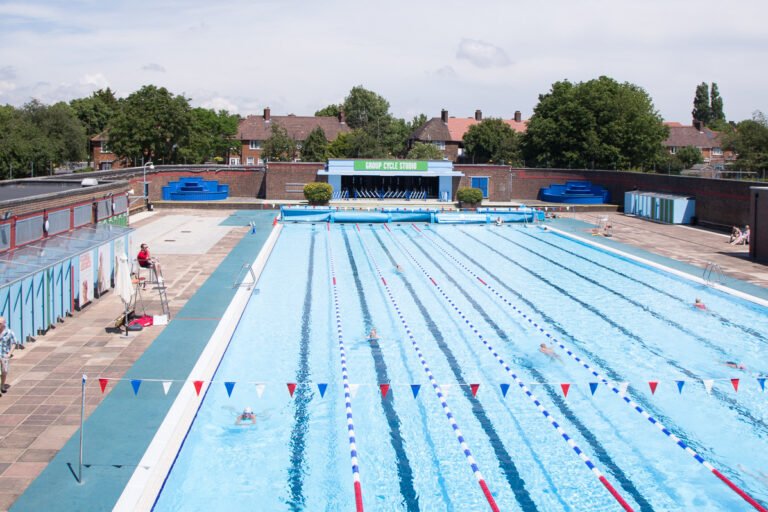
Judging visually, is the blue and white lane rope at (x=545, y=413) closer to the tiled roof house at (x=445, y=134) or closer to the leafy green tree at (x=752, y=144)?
the leafy green tree at (x=752, y=144)

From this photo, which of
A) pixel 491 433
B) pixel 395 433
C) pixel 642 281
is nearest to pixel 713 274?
pixel 642 281

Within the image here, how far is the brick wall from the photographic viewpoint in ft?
142

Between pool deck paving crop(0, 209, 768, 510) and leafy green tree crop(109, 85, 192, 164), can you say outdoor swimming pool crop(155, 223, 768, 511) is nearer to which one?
pool deck paving crop(0, 209, 768, 510)

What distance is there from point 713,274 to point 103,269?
17.3 meters

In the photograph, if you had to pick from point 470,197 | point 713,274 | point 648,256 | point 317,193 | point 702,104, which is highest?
point 702,104

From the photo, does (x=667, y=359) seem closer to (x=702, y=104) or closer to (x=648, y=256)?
(x=648, y=256)

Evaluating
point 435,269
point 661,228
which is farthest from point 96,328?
point 661,228

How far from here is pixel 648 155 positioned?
5147 centimetres

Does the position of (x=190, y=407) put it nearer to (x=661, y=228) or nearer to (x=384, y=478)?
(x=384, y=478)

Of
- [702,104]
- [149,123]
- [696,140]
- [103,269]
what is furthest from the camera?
[702,104]

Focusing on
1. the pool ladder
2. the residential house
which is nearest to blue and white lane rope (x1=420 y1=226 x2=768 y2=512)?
the pool ladder

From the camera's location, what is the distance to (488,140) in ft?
237

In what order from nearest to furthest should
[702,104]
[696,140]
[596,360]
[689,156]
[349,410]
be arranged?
[349,410] → [596,360] → [689,156] → [696,140] → [702,104]

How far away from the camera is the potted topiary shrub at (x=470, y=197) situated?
39844 millimetres
